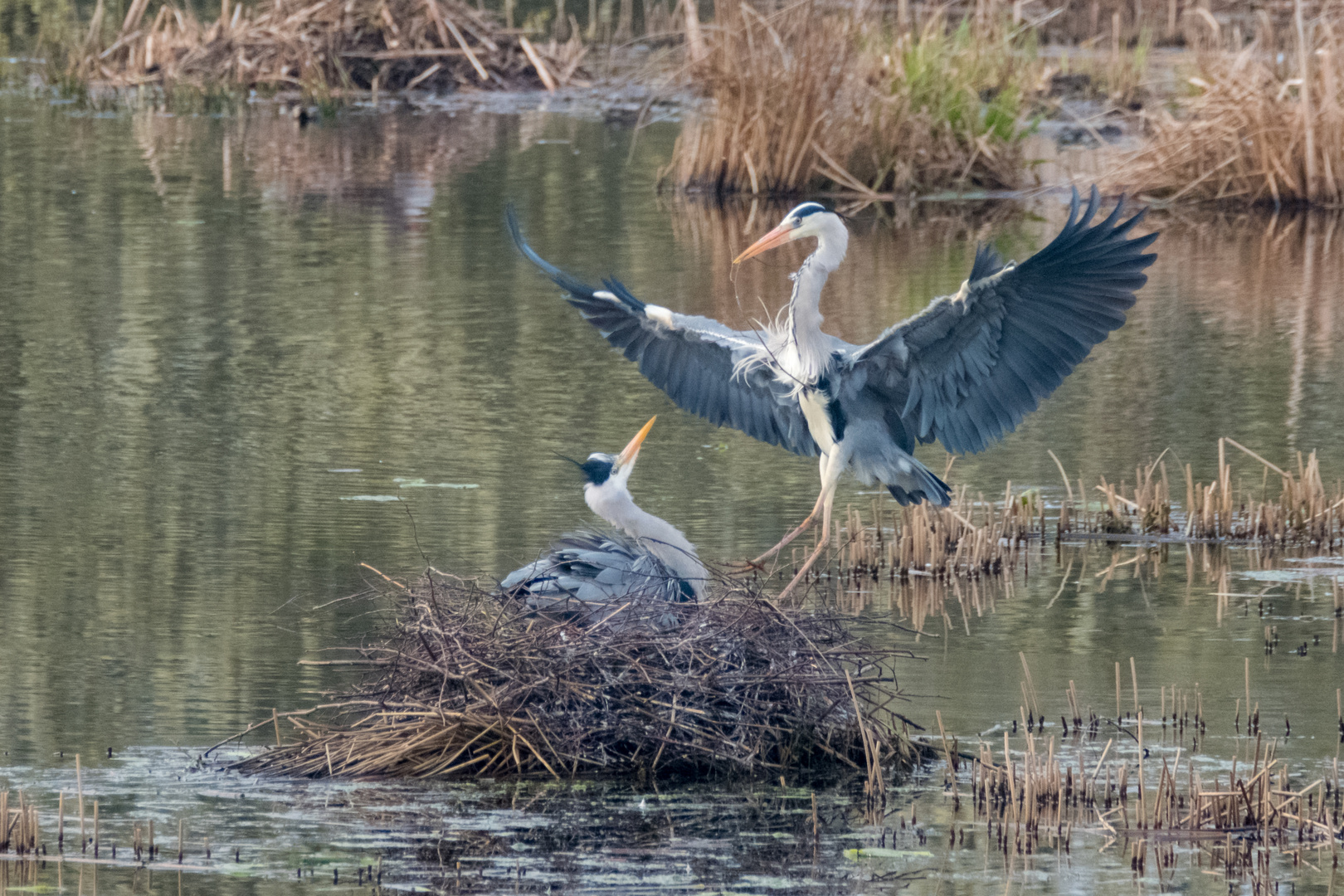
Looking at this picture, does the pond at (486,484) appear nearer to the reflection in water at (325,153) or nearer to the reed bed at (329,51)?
the reflection in water at (325,153)

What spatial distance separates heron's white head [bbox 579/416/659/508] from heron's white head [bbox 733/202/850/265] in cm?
101

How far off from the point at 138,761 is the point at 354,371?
6814mm

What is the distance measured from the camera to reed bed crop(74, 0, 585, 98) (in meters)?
27.4

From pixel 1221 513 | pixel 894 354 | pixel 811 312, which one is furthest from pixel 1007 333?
pixel 1221 513

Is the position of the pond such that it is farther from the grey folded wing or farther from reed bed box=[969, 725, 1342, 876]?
the grey folded wing

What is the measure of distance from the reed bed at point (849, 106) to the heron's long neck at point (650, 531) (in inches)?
425

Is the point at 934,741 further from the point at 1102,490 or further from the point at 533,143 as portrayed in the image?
the point at 533,143

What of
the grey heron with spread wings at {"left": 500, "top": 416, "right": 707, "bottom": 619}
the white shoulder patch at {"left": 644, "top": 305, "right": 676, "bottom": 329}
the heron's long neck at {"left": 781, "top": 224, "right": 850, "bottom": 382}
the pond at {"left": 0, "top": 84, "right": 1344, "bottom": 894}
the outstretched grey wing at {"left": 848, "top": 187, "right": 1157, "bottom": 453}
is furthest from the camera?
the white shoulder patch at {"left": 644, "top": 305, "right": 676, "bottom": 329}

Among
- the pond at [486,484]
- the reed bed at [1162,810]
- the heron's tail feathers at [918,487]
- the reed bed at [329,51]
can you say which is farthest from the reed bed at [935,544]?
the reed bed at [329,51]

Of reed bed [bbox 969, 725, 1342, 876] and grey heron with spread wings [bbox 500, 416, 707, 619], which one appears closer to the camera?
reed bed [bbox 969, 725, 1342, 876]

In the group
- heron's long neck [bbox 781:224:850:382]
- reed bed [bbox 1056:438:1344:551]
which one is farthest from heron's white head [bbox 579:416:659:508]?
reed bed [bbox 1056:438:1344:551]

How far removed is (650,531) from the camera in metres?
7.29

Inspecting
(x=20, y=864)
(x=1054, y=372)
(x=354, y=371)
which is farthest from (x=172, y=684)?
(x=354, y=371)

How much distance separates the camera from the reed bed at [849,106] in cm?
1852
